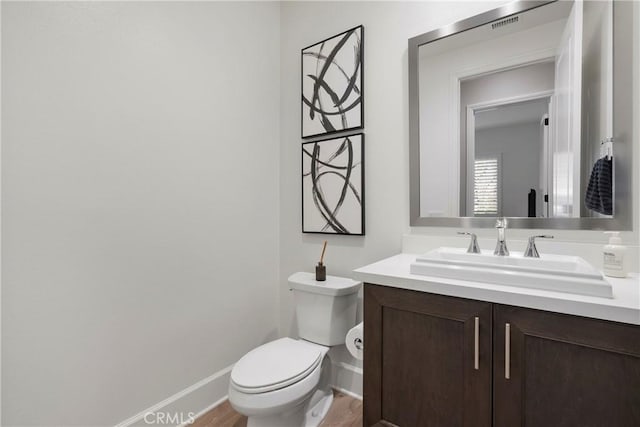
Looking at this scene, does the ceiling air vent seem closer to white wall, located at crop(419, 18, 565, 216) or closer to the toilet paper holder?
white wall, located at crop(419, 18, 565, 216)

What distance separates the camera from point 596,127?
121 centimetres

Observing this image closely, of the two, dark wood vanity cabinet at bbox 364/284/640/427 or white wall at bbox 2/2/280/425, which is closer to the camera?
dark wood vanity cabinet at bbox 364/284/640/427

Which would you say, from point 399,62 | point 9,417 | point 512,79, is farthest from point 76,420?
point 512,79

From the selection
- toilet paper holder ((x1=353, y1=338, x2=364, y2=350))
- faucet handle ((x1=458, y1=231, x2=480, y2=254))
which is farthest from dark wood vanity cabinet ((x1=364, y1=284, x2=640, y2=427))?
faucet handle ((x1=458, y1=231, x2=480, y2=254))

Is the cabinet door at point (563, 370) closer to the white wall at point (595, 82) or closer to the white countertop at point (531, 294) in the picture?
the white countertop at point (531, 294)

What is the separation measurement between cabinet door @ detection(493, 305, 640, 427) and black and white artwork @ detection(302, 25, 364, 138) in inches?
49.8

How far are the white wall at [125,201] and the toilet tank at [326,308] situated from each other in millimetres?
394

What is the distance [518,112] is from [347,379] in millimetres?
1658

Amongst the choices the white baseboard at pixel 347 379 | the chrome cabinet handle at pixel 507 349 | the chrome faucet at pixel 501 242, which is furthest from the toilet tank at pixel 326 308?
the chrome cabinet handle at pixel 507 349

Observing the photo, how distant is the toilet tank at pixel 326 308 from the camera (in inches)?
65.6

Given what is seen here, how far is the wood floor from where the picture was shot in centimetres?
158

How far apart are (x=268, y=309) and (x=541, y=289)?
5.23 ft

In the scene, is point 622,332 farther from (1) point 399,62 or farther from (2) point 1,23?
(2) point 1,23

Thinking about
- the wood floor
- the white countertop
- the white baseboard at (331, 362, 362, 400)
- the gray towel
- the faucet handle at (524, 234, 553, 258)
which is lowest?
the wood floor
